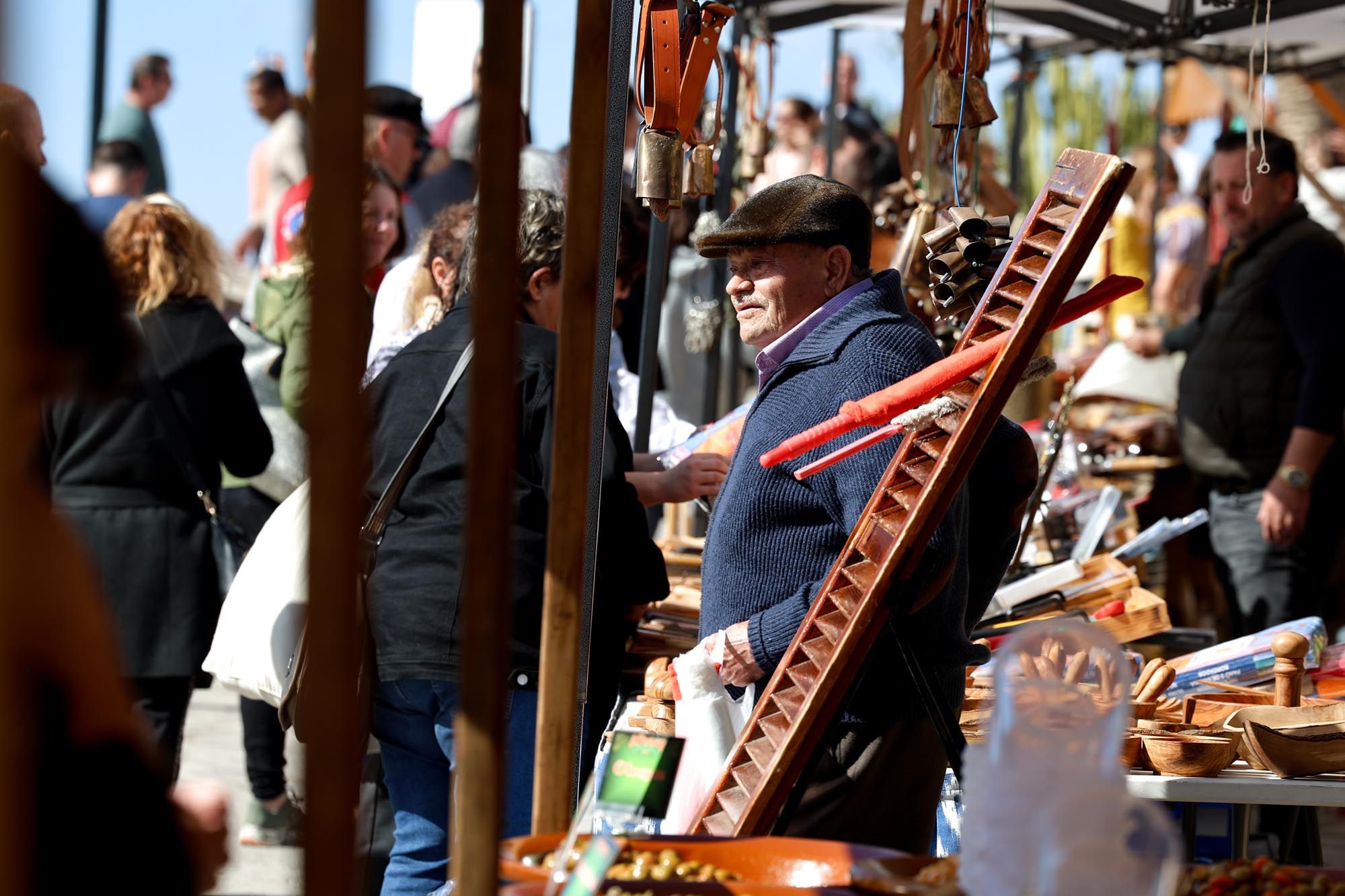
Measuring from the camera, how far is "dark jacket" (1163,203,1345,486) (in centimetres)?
420

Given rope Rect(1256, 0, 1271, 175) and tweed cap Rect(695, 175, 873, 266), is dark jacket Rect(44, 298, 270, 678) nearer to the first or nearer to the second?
tweed cap Rect(695, 175, 873, 266)

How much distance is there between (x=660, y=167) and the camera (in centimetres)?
249

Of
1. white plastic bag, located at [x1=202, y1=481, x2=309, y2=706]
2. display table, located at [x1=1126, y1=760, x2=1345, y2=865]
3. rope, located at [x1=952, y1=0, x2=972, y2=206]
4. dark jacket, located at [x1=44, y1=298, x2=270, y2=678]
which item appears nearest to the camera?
display table, located at [x1=1126, y1=760, x2=1345, y2=865]

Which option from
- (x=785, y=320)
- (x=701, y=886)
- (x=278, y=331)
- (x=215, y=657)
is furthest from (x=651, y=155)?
(x=278, y=331)

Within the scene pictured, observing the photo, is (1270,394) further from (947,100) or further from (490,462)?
(490,462)

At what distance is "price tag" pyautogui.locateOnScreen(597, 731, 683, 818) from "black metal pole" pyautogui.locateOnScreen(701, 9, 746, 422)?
337 centimetres

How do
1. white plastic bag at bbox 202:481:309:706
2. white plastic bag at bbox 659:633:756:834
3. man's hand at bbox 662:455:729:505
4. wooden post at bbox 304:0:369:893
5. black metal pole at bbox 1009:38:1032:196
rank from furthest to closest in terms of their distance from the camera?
black metal pole at bbox 1009:38:1032:196 < man's hand at bbox 662:455:729:505 < white plastic bag at bbox 202:481:309:706 < white plastic bag at bbox 659:633:756:834 < wooden post at bbox 304:0:369:893

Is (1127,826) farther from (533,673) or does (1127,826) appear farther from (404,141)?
(404,141)

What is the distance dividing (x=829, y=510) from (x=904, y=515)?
14.1 inches

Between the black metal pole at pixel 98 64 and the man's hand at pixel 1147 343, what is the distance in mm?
3527

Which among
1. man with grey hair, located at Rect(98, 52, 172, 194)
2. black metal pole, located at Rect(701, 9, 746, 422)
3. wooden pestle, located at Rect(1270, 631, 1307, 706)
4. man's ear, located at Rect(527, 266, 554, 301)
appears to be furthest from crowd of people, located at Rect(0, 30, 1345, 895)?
man with grey hair, located at Rect(98, 52, 172, 194)

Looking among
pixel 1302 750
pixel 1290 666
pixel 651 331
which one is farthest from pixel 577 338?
pixel 651 331

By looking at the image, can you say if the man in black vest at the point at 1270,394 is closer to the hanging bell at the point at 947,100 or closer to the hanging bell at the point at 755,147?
the hanging bell at the point at 755,147

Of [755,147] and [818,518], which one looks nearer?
[818,518]
